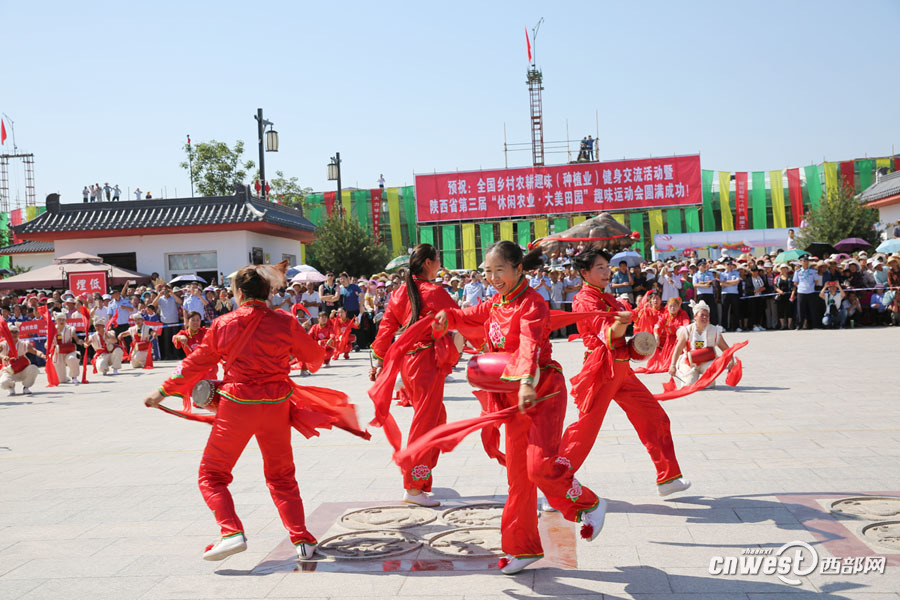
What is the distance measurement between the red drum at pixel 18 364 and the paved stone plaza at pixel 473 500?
147 inches

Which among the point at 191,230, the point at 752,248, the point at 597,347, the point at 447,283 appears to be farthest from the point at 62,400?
the point at 752,248

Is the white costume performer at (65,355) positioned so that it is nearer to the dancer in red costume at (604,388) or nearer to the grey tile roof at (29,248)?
the dancer in red costume at (604,388)

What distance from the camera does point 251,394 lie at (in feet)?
15.4

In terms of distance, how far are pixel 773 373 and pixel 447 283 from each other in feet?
29.2

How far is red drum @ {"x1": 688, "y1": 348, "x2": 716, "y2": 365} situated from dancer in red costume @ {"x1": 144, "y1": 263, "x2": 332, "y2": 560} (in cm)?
697

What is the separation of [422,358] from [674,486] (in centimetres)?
192

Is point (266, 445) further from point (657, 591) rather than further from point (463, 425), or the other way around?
point (657, 591)

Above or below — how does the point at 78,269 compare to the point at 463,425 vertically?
above

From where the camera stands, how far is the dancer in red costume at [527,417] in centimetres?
423

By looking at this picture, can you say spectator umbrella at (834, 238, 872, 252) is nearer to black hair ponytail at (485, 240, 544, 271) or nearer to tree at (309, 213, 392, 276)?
tree at (309, 213, 392, 276)

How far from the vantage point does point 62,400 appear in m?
12.9

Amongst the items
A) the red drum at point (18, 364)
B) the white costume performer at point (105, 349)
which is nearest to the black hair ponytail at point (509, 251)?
the red drum at point (18, 364)

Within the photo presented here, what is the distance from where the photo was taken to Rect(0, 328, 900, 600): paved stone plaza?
13.7 ft

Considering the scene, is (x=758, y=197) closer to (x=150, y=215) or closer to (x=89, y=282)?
(x=150, y=215)
